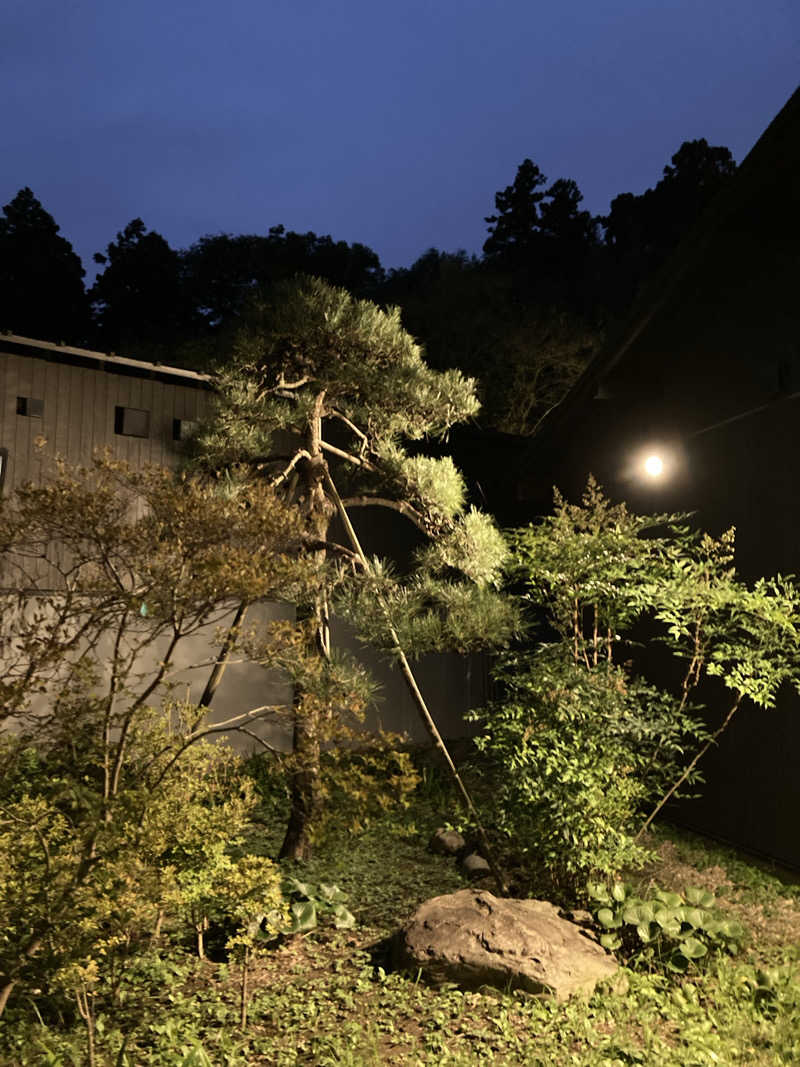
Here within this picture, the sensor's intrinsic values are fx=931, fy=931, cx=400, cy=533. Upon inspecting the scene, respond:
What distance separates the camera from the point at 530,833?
4684 millimetres

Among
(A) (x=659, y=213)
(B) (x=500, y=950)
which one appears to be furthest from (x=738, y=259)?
(A) (x=659, y=213)

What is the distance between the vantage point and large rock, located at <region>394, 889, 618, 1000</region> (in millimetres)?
3863

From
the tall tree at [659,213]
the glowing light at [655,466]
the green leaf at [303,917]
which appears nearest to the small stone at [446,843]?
the green leaf at [303,917]

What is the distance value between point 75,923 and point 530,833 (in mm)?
2340

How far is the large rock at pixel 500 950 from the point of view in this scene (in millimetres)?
3863

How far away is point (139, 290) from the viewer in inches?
734

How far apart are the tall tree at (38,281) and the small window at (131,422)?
9602mm

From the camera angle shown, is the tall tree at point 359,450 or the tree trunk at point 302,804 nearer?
the tree trunk at point 302,804

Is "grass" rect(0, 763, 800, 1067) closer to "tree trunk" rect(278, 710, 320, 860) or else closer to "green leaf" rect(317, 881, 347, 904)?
"green leaf" rect(317, 881, 347, 904)

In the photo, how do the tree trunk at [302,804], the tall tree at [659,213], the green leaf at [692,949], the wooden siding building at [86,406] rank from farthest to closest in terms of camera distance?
the tall tree at [659,213] → the wooden siding building at [86,406] → the tree trunk at [302,804] → the green leaf at [692,949]

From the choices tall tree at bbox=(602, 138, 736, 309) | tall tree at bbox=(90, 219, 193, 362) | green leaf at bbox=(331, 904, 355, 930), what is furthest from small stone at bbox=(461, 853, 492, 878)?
tall tree at bbox=(602, 138, 736, 309)

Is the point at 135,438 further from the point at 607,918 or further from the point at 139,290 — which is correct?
the point at 139,290

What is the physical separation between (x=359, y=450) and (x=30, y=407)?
2971 mm

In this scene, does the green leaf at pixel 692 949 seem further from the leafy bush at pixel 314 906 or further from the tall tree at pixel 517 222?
the tall tree at pixel 517 222
